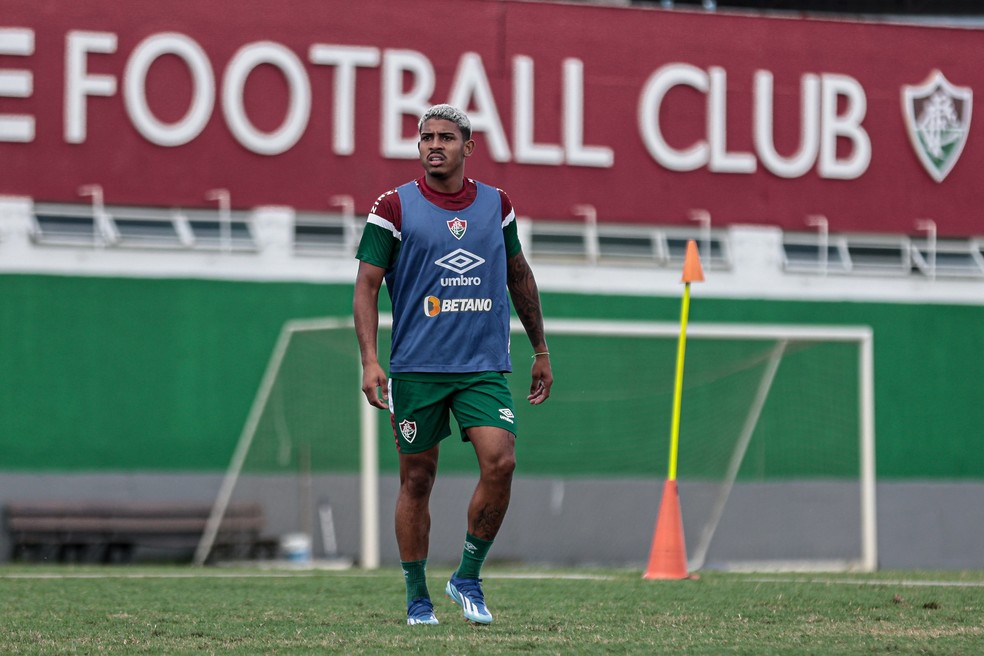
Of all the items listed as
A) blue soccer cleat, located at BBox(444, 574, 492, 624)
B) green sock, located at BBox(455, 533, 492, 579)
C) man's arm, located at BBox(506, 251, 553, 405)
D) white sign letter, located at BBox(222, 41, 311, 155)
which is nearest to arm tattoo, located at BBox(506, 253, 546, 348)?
man's arm, located at BBox(506, 251, 553, 405)

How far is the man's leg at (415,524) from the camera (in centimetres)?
611

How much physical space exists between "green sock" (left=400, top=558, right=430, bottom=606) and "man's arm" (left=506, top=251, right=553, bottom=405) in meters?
0.80

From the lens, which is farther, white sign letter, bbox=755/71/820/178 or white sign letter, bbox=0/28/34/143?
white sign letter, bbox=755/71/820/178

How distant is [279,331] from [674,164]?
6324mm

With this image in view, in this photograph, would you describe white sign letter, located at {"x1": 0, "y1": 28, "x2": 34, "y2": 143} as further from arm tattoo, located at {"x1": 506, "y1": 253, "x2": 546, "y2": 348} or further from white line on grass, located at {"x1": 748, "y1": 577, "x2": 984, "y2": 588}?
arm tattoo, located at {"x1": 506, "y1": 253, "x2": 546, "y2": 348}

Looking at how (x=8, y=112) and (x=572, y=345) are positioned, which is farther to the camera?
(x=8, y=112)

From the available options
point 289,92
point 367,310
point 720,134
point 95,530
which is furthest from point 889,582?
point 720,134

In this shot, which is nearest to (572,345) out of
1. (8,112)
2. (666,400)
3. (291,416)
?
(666,400)

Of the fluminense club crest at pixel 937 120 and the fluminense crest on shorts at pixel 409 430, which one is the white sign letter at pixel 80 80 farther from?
the fluminense crest on shorts at pixel 409 430

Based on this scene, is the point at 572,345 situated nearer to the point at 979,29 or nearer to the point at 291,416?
the point at 291,416

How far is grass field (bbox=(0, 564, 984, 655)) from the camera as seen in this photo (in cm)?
549

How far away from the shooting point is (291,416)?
16062mm

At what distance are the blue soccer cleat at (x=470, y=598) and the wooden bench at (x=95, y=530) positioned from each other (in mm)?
10218

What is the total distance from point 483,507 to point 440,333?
0.69m
